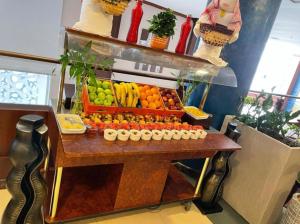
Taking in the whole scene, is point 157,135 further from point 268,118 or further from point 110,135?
A: point 268,118

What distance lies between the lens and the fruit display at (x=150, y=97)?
1.95m

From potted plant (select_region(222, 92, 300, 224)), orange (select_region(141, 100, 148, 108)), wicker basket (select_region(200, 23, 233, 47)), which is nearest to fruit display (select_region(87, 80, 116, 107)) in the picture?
orange (select_region(141, 100, 148, 108))

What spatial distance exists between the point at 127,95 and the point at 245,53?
144 centimetres

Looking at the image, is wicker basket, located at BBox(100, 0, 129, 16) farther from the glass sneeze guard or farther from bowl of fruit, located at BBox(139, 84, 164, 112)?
bowl of fruit, located at BBox(139, 84, 164, 112)

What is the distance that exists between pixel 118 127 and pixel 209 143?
787 mm

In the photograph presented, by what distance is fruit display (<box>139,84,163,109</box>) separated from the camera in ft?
6.40

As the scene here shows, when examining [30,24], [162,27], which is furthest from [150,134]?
[30,24]

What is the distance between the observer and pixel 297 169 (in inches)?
87.1

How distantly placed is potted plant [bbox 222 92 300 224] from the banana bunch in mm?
1235

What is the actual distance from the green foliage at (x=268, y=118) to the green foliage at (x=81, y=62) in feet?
5.46

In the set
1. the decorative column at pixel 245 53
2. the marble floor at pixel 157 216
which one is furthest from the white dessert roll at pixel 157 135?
the decorative column at pixel 245 53

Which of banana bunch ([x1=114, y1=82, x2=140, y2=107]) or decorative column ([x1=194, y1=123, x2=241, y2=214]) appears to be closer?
banana bunch ([x1=114, y1=82, x2=140, y2=107])

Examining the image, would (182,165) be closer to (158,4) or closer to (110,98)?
(110,98)

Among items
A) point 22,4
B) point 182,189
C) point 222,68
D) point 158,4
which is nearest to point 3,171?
point 182,189
